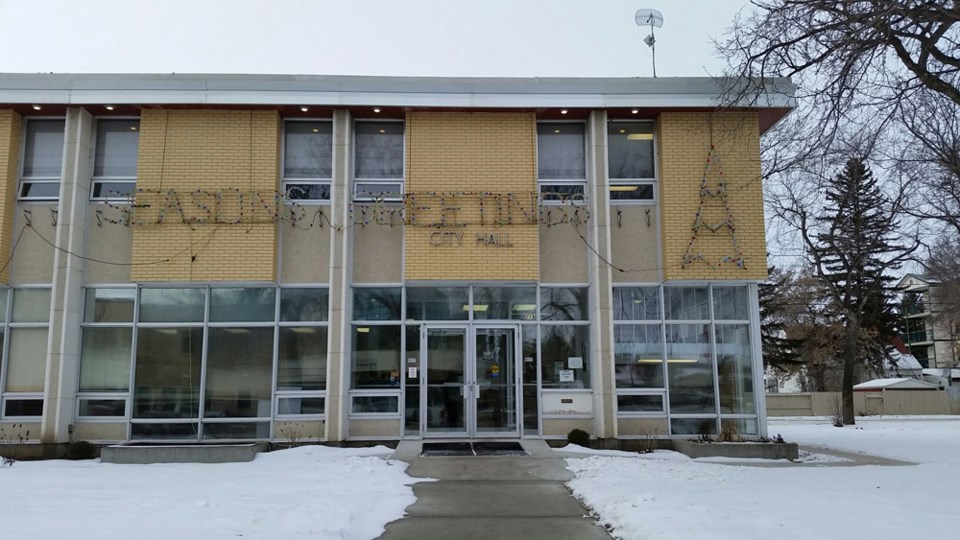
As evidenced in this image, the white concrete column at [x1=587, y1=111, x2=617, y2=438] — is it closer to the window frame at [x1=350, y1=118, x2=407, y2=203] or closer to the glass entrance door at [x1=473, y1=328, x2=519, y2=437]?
the glass entrance door at [x1=473, y1=328, x2=519, y2=437]

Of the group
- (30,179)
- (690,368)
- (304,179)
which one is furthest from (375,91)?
(690,368)

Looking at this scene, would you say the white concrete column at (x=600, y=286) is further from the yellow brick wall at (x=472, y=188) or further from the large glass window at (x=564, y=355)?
the yellow brick wall at (x=472, y=188)

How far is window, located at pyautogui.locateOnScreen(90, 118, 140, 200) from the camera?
1482 centimetres

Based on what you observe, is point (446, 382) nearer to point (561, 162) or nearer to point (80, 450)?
point (561, 162)

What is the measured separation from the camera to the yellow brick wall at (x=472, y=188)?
47.2ft

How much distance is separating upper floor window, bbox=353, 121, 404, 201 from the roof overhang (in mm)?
889

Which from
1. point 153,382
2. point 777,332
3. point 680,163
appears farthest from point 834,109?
point 777,332

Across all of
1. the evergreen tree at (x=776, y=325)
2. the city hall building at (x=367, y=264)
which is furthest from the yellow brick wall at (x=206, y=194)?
the evergreen tree at (x=776, y=325)

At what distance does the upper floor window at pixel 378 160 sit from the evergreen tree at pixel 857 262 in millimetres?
13141

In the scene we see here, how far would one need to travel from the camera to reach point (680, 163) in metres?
14.7

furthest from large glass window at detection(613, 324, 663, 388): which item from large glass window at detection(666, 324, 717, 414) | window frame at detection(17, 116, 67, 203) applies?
window frame at detection(17, 116, 67, 203)

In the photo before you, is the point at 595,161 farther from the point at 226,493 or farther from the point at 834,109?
the point at 226,493

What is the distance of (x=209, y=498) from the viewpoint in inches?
340

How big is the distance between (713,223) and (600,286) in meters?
2.50
